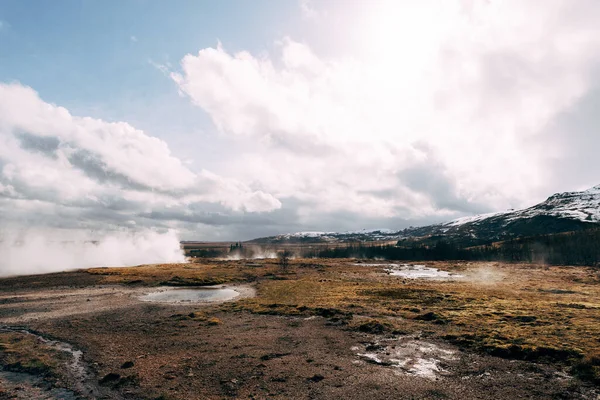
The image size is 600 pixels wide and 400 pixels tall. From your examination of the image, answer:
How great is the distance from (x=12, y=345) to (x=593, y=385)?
48837 millimetres

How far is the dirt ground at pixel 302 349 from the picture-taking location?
71.9 ft

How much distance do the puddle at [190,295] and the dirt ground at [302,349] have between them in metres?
4.81

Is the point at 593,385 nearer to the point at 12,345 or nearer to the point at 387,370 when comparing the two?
the point at 387,370

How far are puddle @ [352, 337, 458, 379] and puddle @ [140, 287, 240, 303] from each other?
36852 millimetres

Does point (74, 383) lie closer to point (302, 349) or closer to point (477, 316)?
point (302, 349)

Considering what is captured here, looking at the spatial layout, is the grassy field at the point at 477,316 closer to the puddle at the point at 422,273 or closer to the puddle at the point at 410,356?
the puddle at the point at 410,356

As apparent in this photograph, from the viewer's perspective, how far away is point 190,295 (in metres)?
66.9

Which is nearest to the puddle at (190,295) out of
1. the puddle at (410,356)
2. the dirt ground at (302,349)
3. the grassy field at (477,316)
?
the dirt ground at (302,349)

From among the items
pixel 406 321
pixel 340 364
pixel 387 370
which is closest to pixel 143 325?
pixel 340 364

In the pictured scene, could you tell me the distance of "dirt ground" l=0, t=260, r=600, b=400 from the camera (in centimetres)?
2191

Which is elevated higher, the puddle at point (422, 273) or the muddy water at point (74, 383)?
the muddy water at point (74, 383)

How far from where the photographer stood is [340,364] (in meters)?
26.2

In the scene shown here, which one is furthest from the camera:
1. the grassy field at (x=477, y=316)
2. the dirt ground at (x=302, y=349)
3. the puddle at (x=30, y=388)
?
the grassy field at (x=477, y=316)

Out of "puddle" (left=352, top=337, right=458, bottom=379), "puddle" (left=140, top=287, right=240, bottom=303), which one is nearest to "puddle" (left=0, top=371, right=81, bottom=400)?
"puddle" (left=352, top=337, right=458, bottom=379)
